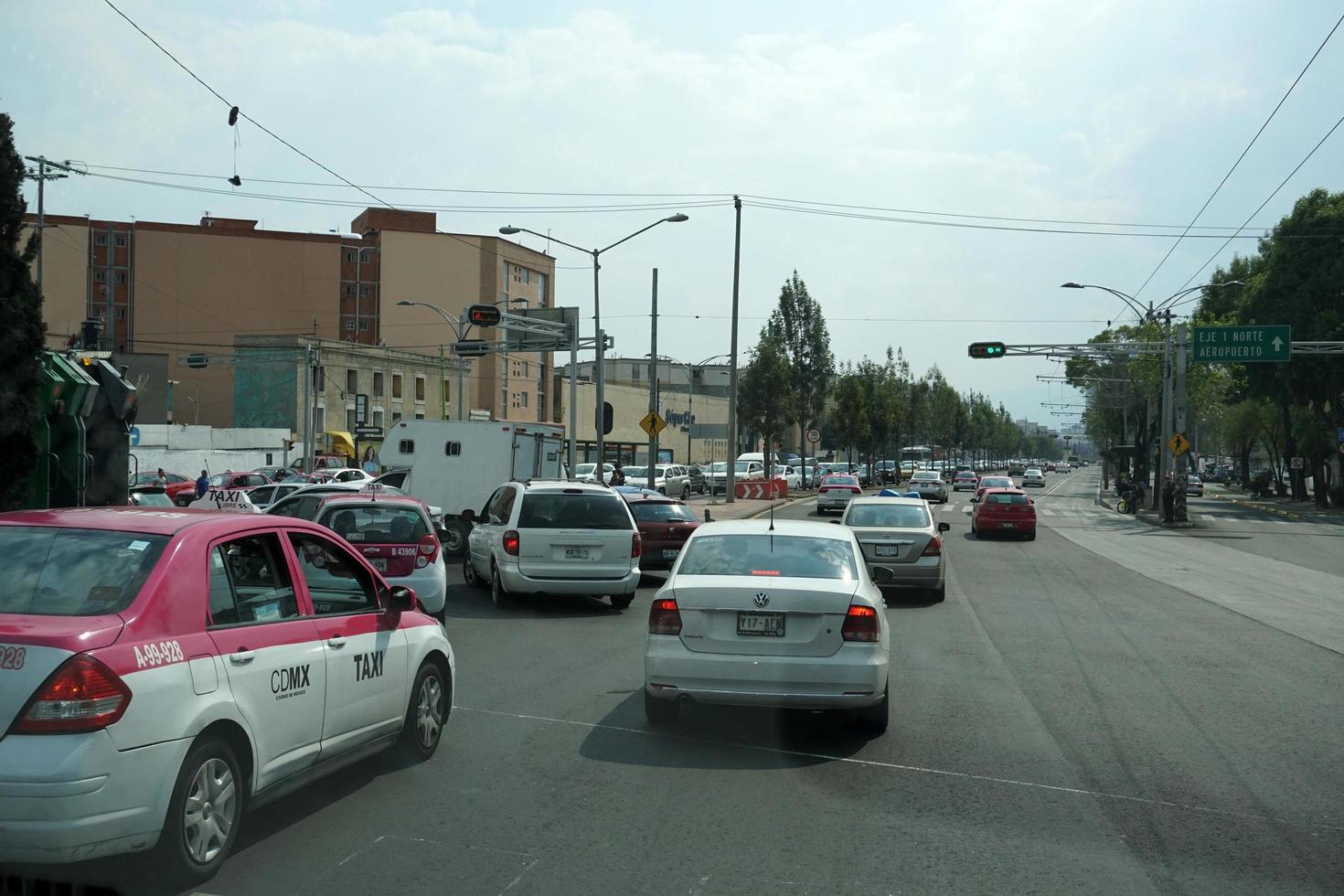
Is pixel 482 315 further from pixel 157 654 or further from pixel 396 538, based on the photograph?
pixel 157 654

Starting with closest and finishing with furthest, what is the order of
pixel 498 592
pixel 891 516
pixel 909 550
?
1. pixel 498 592
2. pixel 909 550
3. pixel 891 516

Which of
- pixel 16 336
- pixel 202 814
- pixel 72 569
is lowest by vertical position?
pixel 202 814

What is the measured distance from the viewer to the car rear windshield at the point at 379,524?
42.1ft

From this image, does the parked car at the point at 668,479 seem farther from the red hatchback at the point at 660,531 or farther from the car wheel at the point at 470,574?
the car wheel at the point at 470,574

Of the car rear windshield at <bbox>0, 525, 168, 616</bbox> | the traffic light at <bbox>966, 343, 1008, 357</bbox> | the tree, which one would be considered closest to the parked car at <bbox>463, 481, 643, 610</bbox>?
the tree

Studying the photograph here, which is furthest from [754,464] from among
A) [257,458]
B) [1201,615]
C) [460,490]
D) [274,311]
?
[1201,615]

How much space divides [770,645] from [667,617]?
29.4 inches

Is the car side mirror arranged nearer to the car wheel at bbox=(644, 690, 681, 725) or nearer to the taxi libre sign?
the car wheel at bbox=(644, 690, 681, 725)

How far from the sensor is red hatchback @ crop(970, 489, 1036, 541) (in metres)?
33.1

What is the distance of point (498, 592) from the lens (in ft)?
→ 51.8

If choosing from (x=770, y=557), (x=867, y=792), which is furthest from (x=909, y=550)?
(x=867, y=792)

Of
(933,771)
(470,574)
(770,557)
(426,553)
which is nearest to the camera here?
(933,771)

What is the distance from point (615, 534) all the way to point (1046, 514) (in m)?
40.5

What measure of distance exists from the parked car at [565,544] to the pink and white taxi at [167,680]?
821 centimetres
